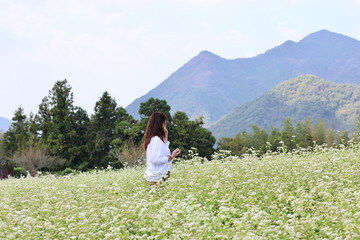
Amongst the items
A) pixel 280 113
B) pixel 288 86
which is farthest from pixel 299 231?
pixel 288 86

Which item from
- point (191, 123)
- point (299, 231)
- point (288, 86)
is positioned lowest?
point (299, 231)

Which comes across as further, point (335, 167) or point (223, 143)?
point (223, 143)

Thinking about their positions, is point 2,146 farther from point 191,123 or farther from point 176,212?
point 176,212

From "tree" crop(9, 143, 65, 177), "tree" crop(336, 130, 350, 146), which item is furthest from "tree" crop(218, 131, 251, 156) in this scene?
"tree" crop(9, 143, 65, 177)

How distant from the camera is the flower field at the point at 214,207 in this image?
14.2ft

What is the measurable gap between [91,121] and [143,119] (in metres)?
6.04

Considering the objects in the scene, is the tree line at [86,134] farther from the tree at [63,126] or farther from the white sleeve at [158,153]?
the white sleeve at [158,153]

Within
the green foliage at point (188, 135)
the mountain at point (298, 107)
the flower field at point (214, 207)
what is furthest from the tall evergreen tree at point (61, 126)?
the mountain at point (298, 107)

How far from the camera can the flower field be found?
14.2 ft

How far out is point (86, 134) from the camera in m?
35.9

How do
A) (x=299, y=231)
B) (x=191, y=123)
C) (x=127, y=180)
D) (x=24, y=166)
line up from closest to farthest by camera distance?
1. (x=299, y=231)
2. (x=127, y=180)
3. (x=24, y=166)
4. (x=191, y=123)

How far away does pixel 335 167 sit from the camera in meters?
7.54

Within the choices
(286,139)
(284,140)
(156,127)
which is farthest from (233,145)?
(156,127)

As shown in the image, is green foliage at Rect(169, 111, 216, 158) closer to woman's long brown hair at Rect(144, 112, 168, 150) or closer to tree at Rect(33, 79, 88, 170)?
tree at Rect(33, 79, 88, 170)
